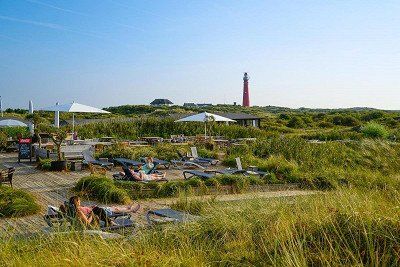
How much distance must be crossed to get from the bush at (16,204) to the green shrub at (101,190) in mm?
1335

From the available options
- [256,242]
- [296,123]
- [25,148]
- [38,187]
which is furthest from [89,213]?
[296,123]

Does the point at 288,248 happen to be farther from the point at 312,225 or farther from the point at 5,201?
the point at 5,201

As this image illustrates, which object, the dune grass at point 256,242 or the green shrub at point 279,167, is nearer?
the dune grass at point 256,242

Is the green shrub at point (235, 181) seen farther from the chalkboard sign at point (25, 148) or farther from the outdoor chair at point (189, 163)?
the chalkboard sign at point (25, 148)

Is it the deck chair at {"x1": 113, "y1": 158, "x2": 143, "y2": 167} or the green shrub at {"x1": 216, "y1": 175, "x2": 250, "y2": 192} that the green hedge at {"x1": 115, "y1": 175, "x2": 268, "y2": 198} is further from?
the deck chair at {"x1": 113, "y1": 158, "x2": 143, "y2": 167}

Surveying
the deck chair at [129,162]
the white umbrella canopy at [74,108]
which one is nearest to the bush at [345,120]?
the white umbrella canopy at [74,108]

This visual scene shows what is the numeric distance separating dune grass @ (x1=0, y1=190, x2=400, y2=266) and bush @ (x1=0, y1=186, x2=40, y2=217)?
10.5 ft

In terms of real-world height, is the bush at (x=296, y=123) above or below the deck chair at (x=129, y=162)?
above

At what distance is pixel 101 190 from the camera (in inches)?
386

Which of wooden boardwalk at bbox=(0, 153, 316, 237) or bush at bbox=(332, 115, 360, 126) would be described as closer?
wooden boardwalk at bbox=(0, 153, 316, 237)

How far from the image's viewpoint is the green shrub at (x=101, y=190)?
9523 millimetres

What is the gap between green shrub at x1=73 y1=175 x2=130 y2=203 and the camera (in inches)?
375

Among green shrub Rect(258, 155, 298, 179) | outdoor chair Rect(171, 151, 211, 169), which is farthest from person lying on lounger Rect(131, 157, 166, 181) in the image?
green shrub Rect(258, 155, 298, 179)

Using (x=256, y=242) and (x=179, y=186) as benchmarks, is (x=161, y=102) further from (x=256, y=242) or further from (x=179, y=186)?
(x=256, y=242)
